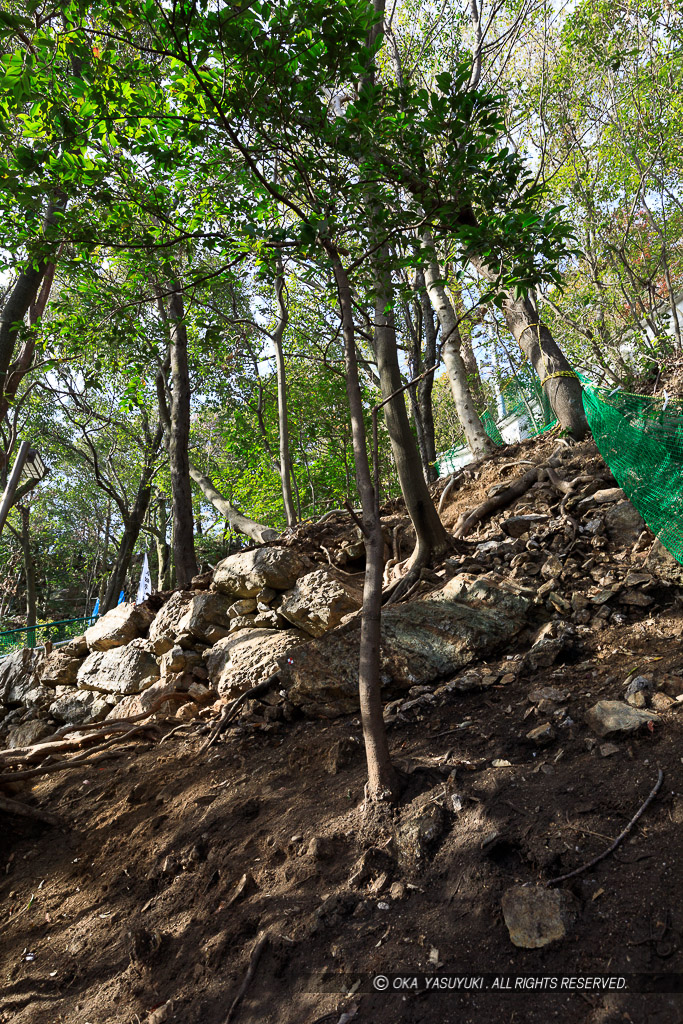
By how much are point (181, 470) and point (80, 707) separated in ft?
12.0

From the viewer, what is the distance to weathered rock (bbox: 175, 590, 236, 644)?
5727 mm

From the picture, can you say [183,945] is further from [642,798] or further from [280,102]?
[280,102]

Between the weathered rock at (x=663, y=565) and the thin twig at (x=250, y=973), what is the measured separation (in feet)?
11.1

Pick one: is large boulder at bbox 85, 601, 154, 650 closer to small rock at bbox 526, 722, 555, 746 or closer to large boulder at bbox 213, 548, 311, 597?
large boulder at bbox 213, 548, 311, 597

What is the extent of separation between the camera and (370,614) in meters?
3.11

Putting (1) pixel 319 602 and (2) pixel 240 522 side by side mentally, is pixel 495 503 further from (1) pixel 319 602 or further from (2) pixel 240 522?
(2) pixel 240 522

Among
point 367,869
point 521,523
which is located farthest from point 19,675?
point 521,523

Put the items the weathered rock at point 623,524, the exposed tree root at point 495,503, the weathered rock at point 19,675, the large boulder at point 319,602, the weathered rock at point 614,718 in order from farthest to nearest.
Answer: the weathered rock at point 19,675, the exposed tree root at point 495,503, the large boulder at point 319,602, the weathered rock at point 623,524, the weathered rock at point 614,718

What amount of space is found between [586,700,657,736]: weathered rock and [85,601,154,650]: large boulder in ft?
16.7

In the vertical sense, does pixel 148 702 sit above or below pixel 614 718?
above

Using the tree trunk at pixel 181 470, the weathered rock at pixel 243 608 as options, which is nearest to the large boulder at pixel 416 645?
the weathered rock at pixel 243 608

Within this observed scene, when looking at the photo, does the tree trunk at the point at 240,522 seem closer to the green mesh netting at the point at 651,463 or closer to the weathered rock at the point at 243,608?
the weathered rock at the point at 243,608

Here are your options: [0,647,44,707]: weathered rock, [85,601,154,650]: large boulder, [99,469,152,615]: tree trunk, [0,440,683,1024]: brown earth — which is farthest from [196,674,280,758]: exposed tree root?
[99,469,152,615]: tree trunk

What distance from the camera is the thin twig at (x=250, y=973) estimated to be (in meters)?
2.28
